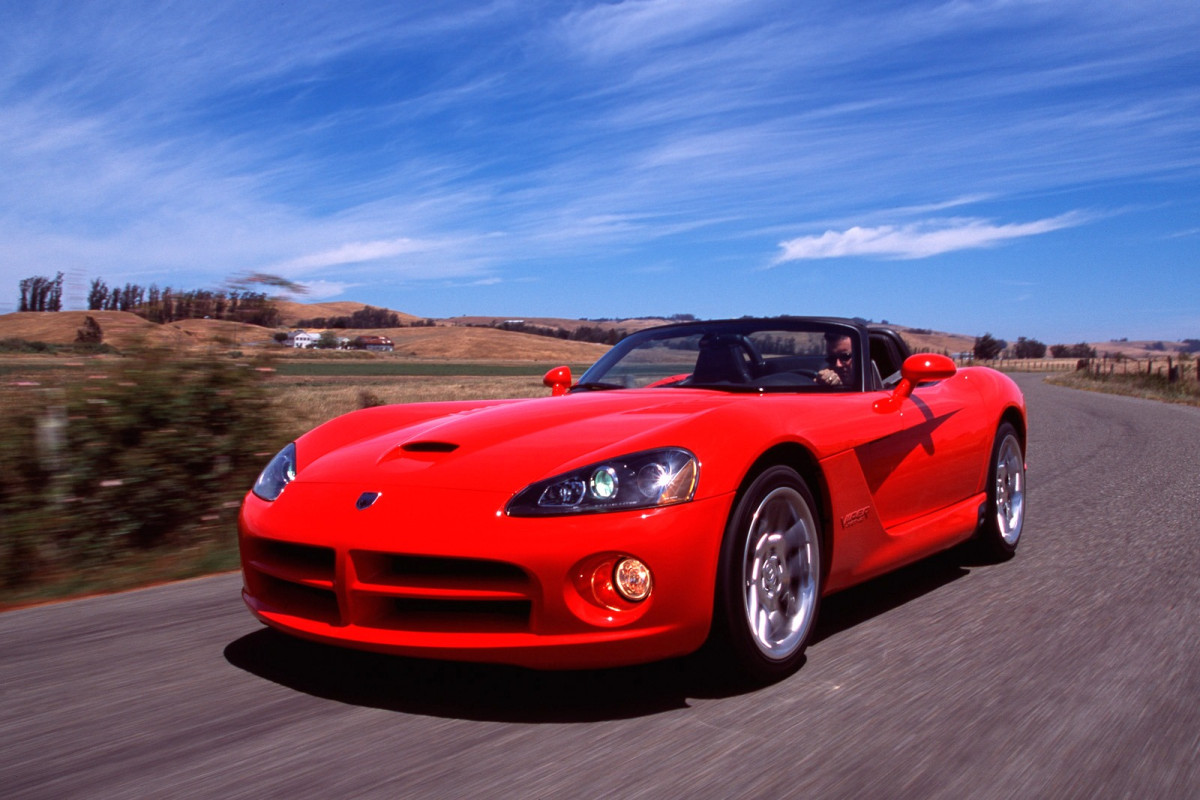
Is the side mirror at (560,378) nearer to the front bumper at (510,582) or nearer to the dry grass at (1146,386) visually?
the front bumper at (510,582)

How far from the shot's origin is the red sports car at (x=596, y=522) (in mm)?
2957

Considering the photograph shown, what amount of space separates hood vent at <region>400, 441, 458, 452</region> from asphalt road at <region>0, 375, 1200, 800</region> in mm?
728

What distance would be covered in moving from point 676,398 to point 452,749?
1771mm

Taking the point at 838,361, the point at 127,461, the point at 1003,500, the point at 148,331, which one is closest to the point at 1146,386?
the point at 1003,500

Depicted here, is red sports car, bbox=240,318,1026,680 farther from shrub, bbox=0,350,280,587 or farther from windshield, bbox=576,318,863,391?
shrub, bbox=0,350,280,587

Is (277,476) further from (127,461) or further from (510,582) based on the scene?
(127,461)

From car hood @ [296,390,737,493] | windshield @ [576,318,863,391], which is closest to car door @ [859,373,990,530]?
windshield @ [576,318,863,391]

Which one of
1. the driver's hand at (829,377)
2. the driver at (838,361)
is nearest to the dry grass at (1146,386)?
the driver at (838,361)

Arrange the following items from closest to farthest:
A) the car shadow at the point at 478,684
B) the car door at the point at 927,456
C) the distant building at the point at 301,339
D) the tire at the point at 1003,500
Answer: the car shadow at the point at 478,684 < the car door at the point at 927,456 < the tire at the point at 1003,500 < the distant building at the point at 301,339

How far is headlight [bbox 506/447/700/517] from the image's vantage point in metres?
3.02

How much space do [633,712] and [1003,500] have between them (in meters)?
3.08

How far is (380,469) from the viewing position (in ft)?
11.3

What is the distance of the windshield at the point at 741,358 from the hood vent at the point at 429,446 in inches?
55.5

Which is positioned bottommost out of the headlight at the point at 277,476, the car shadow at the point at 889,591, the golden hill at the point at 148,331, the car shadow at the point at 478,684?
the car shadow at the point at 478,684
